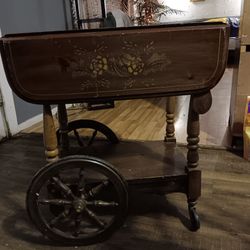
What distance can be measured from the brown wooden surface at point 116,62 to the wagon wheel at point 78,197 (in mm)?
262

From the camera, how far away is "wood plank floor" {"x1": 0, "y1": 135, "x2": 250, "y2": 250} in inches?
48.2

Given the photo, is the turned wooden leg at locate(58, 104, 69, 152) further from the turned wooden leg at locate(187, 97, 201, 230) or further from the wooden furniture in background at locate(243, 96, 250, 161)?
the wooden furniture in background at locate(243, 96, 250, 161)

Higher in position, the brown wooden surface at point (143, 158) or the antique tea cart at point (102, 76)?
the antique tea cart at point (102, 76)

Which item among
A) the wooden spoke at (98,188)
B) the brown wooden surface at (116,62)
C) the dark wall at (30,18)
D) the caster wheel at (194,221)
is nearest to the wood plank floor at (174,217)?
the caster wheel at (194,221)

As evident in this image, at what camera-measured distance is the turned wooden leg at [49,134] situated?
1125mm

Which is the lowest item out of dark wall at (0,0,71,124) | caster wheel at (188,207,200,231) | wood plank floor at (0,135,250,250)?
wood plank floor at (0,135,250,250)

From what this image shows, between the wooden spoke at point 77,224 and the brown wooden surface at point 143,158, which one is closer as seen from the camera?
the wooden spoke at point 77,224

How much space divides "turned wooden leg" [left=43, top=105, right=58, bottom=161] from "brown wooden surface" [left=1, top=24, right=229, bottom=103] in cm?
8

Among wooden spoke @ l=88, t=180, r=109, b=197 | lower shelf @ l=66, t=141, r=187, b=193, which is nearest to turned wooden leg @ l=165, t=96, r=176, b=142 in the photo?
lower shelf @ l=66, t=141, r=187, b=193

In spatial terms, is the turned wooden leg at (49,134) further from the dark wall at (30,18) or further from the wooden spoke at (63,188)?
the dark wall at (30,18)

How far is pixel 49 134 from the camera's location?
3.74ft

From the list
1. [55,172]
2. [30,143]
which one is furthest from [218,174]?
[30,143]

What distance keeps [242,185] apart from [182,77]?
875 mm

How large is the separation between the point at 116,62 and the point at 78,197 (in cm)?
55
